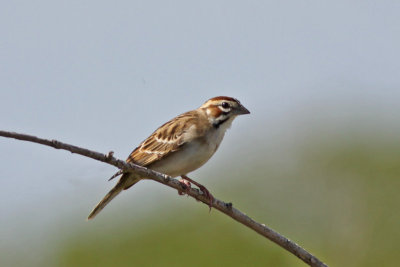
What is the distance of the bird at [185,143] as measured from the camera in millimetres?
7688

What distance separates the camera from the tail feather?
7.60m

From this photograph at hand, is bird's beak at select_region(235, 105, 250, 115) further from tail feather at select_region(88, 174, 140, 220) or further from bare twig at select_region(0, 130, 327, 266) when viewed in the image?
bare twig at select_region(0, 130, 327, 266)

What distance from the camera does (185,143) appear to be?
7805mm

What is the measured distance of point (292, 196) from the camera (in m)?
15.4

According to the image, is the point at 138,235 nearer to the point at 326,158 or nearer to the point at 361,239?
the point at 361,239

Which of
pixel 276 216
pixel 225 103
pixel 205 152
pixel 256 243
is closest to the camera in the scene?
pixel 205 152

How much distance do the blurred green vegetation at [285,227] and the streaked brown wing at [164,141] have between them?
10.5 feet

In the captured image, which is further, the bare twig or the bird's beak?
the bird's beak

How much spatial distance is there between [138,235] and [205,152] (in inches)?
230

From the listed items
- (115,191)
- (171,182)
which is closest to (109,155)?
(171,182)

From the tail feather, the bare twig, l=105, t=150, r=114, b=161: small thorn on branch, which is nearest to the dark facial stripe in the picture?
the tail feather

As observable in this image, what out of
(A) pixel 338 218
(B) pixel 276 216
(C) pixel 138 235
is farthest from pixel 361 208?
(C) pixel 138 235

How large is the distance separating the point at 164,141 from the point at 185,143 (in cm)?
31

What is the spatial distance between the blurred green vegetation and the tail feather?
3619 mm
